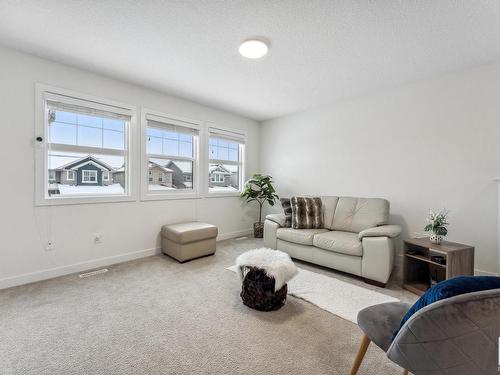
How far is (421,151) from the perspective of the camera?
3145 mm

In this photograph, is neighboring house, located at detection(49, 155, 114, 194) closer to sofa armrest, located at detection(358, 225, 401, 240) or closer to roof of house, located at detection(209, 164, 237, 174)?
roof of house, located at detection(209, 164, 237, 174)

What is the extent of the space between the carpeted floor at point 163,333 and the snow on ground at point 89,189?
41.2 inches

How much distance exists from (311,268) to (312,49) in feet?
8.54

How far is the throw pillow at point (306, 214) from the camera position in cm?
348

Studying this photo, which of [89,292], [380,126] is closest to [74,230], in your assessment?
[89,292]

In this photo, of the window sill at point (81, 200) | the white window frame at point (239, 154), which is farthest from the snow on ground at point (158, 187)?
the white window frame at point (239, 154)

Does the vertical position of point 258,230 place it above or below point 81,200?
below

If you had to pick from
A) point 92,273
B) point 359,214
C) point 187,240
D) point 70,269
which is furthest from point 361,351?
point 70,269

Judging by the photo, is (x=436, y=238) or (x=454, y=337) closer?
(x=454, y=337)

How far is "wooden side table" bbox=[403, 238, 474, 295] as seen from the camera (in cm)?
226

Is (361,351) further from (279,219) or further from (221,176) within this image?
(221,176)

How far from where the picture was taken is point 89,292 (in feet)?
7.82

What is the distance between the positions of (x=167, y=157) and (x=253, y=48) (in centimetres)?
221

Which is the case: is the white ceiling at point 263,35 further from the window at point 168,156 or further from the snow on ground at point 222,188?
the snow on ground at point 222,188
